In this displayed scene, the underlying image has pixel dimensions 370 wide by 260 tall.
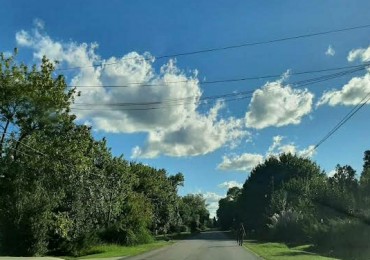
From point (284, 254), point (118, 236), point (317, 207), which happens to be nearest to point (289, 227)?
point (317, 207)

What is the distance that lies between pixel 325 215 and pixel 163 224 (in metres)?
49.0

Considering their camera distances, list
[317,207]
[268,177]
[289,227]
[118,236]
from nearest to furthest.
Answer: [118,236], [317,207], [289,227], [268,177]

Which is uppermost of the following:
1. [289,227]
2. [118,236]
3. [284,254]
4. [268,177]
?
[268,177]

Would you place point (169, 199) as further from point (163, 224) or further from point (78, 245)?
point (78, 245)

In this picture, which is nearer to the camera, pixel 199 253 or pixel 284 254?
pixel 284 254

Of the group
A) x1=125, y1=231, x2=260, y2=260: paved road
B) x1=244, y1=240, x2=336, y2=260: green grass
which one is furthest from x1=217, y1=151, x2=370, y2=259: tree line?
x1=125, y1=231, x2=260, y2=260: paved road

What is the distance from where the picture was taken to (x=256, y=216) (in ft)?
319

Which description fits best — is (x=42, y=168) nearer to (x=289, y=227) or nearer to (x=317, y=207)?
(x=317, y=207)

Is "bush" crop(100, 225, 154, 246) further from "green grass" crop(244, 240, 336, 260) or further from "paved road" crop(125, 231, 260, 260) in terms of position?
"green grass" crop(244, 240, 336, 260)

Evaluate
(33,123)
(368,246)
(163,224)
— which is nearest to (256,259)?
(368,246)

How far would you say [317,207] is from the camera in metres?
51.8

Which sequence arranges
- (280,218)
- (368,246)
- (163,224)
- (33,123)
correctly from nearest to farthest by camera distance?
(368,246) → (33,123) → (280,218) → (163,224)

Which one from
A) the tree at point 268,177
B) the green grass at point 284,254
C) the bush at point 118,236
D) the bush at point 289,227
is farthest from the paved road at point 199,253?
the tree at point 268,177

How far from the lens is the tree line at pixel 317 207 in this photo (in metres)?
36.8
